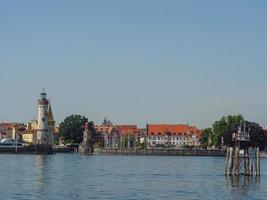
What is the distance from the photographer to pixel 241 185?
6028 centimetres

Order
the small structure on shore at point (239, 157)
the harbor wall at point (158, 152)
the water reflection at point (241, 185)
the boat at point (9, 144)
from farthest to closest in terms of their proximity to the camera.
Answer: the boat at point (9, 144) → the harbor wall at point (158, 152) → the small structure on shore at point (239, 157) → the water reflection at point (241, 185)

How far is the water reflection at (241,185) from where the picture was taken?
173 ft

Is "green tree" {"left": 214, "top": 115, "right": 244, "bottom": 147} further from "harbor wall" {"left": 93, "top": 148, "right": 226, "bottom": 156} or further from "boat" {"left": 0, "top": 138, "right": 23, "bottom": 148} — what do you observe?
"boat" {"left": 0, "top": 138, "right": 23, "bottom": 148}

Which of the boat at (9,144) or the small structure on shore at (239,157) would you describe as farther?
the boat at (9,144)

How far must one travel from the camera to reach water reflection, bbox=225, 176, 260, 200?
5269 centimetres

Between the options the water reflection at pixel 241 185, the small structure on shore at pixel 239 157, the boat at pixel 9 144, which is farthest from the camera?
the boat at pixel 9 144

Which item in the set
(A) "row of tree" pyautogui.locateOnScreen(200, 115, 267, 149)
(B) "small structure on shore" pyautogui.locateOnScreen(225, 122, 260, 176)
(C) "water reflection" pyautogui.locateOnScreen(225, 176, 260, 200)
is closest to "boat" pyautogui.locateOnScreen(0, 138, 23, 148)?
(A) "row of tree" pyautogui.locateOnScreen(200, 115, 267, 149)

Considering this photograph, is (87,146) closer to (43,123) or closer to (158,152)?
(43,123)

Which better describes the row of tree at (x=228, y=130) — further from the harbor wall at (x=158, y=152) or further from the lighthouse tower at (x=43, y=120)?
the lighthouse tower at (x=43, y=120)

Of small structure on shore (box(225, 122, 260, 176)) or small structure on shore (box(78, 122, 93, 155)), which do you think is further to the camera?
small structure on shore (box(78, 122, 93, 155))

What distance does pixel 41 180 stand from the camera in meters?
63.2

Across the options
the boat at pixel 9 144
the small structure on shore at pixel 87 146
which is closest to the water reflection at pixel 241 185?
the small structure on shore at pixel 87 146

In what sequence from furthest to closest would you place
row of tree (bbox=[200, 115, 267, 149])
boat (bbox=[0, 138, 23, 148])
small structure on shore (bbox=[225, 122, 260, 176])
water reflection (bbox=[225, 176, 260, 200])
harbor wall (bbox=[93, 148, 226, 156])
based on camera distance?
boat (bbox=[0, 138, 23, 148]) → harbor wall (bbox=[93, 148, 226, 156]) → row of tree (bbox=[200, 115, 267, 149]) → small structure on shore (bbox=[225, 122, 260, 176]) → water reflection (bbox=[225, 176, 260, 200])

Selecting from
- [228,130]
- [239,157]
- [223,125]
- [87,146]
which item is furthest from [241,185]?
[87,146]
